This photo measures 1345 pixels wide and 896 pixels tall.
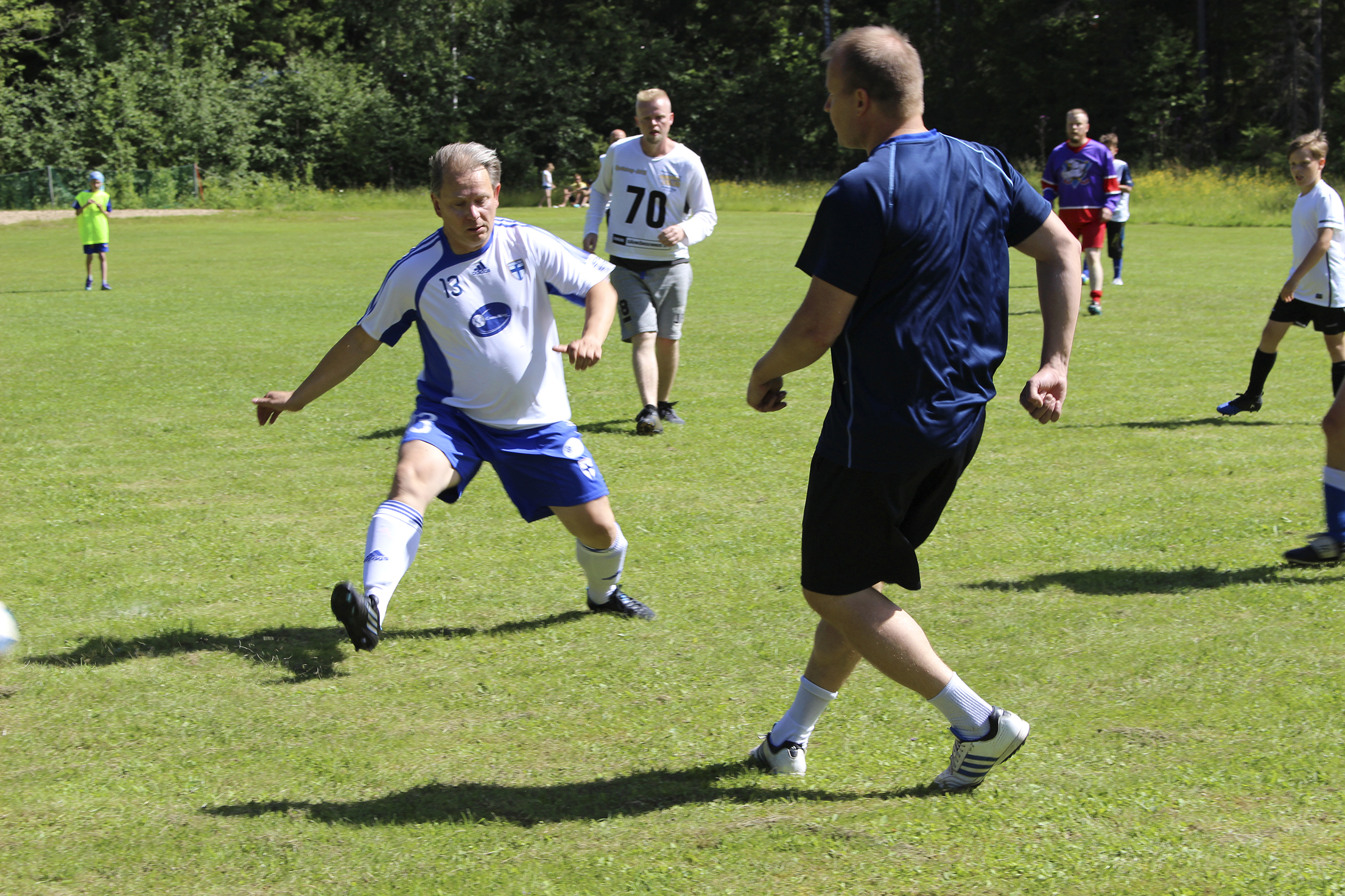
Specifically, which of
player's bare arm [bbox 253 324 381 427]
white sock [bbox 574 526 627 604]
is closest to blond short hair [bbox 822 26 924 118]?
player's bare arm [bbox 253 324 381 427]

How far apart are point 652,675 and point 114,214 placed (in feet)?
130

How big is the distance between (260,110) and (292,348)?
40640mm

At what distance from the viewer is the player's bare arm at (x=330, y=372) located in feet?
14.8

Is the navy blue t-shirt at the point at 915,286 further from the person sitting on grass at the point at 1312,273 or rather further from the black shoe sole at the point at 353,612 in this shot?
the person sitting on grass at the point at 1312,273

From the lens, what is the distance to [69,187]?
140 feet

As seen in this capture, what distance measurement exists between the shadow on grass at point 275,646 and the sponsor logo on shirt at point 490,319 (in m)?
1.25

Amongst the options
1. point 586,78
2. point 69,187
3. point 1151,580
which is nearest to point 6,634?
point 1151,580

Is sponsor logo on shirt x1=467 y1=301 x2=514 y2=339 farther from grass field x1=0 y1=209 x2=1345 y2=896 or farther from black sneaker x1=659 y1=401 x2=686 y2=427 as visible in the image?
black sneaker x1=659 y1=401 x2=686 y2=427

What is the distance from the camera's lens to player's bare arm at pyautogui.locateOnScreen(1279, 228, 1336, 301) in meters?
7.31

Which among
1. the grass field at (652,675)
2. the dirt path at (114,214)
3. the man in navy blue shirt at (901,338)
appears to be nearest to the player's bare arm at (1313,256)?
the grass field at (652,675)

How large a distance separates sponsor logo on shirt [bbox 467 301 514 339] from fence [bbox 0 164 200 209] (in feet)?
138

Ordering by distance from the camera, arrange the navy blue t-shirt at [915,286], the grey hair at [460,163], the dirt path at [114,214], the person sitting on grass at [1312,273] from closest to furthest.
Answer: the navy blue t-shirt at [915,286], the grey hair at [460,163], the person sitting on grass at [1312,273], the dirt path at [114,214]

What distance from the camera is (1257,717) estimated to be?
3.95 meters

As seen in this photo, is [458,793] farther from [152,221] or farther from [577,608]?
[152,221]
